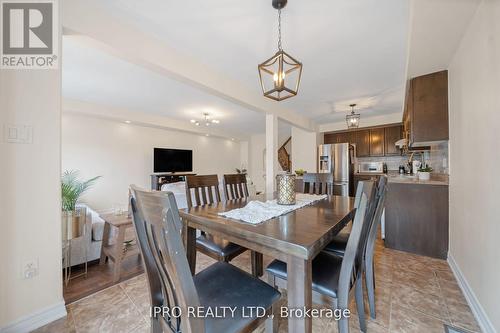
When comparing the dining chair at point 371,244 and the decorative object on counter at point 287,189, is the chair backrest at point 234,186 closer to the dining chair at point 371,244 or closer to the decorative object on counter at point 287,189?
the decorative object on counter at point 287,189

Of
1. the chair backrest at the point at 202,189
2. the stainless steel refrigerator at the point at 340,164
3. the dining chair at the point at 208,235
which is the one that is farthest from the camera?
the stainless steel refrigerator at the point at 340,164

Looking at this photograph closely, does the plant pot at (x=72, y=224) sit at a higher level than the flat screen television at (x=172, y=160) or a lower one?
lower

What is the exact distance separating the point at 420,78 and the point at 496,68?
1457 millimetres

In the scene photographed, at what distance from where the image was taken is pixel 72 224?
1.74 m

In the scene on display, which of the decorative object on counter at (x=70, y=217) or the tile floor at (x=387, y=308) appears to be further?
the decorative object on counter at (x=70, y=217)

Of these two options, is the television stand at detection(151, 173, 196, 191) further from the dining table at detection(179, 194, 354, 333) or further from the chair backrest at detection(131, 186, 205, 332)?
the chair backrest at detection(131, 186, 205, 332)

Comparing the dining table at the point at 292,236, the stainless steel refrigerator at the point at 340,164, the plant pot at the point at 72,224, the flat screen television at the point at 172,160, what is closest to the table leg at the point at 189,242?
the dining table at the point at 292,236

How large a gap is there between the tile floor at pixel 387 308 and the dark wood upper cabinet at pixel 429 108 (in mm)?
1459

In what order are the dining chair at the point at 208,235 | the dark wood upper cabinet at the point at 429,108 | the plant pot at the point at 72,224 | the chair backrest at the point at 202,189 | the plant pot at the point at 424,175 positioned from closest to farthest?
the dining chair at the point at 208,235
the plant pot at the point at 72,224
the chair backrest at the point at 202,189
the dark wood upper cabinet at the point at 429,108
the plant pot at the point at 424,175

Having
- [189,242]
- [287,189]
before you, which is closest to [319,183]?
[287,189]

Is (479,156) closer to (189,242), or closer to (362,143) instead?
(189,242)

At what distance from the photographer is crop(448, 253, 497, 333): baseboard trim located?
50.8 inches

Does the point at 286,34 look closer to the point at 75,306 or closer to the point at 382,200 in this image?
the point at 382,200

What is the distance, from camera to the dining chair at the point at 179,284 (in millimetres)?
640
